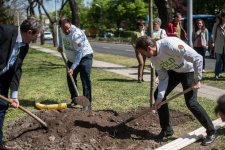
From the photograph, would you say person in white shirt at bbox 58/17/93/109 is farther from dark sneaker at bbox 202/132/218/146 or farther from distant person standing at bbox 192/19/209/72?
distant person standing at bbox 192/19/209/72

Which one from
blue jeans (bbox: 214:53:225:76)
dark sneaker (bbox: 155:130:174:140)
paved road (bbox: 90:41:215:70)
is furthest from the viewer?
paved road (bbox: 90:41:215:70)

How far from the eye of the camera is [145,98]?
845 cm

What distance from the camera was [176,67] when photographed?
5.26m

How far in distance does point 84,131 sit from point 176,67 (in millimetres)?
1625

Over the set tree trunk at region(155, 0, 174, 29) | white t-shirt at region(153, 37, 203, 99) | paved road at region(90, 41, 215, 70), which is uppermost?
tree trunk at region(155, 0, 174, 29)

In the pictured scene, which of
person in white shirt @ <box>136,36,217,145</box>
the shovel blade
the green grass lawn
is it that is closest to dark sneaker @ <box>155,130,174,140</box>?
person in white shirt @ <box>136,36,217,145</box>

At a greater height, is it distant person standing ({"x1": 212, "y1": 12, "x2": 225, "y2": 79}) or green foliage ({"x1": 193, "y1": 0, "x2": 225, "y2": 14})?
green foliage ({"x1": 193, "y1": 0, "x2": 225, "y2": 14})

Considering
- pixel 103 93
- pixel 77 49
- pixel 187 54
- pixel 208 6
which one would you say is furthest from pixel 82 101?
pixel 208 6

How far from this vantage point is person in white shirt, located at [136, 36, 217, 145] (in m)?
5.02

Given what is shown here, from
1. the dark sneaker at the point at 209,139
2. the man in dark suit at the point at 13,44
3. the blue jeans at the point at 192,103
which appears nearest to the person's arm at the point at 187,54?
the blue jeans at the point at 192,103

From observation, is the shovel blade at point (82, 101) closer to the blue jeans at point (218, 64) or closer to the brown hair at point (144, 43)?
the brown hair at point (144, 43)

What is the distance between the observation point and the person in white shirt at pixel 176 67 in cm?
502

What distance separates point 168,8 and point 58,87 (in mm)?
4951

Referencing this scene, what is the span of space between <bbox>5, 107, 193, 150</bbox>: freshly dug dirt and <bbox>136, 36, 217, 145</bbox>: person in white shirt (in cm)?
60
